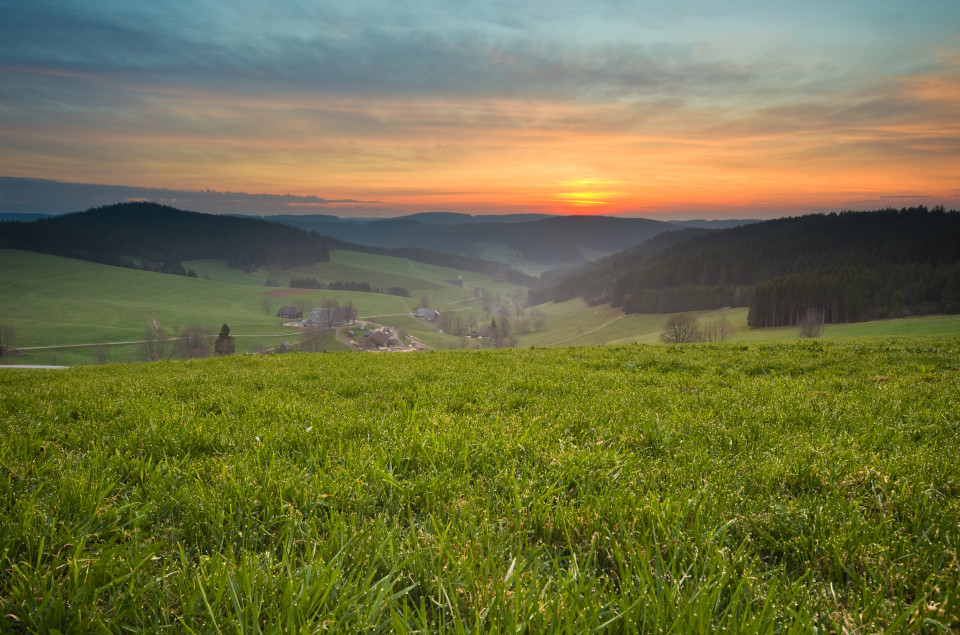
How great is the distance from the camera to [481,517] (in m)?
3.52

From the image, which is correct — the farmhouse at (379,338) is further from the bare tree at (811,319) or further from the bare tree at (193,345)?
the bare tree at (811,319)

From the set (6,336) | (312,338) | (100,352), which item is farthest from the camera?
(312,338)

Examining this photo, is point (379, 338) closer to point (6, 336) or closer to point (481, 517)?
point (6, 336)

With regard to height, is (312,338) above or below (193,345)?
below

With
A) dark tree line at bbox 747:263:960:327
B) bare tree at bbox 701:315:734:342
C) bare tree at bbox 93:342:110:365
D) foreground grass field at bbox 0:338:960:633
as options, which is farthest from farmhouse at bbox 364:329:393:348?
foreground grass field at bbox 0:338:960:633

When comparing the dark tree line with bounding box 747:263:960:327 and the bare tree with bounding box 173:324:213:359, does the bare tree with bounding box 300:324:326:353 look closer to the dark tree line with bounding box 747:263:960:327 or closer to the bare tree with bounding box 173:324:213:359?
the bare tree with bounding box 173:324:213:359

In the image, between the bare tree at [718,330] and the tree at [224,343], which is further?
the bare tree at [718,330]

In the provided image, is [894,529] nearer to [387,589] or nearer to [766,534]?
[766,534]

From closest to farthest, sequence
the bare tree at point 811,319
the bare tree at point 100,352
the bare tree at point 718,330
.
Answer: the bare tree at point 811,319, the bare tree at point 100,352, the bare tree at point 718,330

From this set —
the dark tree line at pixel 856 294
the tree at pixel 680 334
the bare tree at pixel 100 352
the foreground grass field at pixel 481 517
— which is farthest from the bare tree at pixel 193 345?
the dark tree line at pixel 856 294

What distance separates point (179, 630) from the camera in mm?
2266

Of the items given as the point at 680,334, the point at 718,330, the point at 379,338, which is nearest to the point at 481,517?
the point at 680,334

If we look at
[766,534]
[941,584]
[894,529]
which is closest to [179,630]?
[766,534]

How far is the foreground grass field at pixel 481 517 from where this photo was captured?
7.80ft
